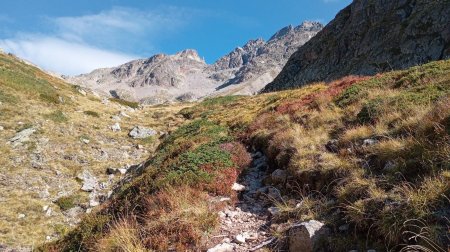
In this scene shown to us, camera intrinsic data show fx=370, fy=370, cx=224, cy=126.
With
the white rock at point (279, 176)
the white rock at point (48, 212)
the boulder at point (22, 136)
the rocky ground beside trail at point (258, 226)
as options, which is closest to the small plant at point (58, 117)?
the boulder at point (22, 136)

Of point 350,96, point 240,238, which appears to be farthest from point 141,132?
point 240,238

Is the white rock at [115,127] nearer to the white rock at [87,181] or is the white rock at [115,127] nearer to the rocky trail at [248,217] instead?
the white rock at [87,181]

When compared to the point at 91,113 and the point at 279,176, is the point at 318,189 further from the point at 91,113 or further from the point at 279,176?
the point at 91,113

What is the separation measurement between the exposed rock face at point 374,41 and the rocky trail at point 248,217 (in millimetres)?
45704

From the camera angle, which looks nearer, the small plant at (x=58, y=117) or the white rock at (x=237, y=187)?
the white rock at (x=237, y=187)

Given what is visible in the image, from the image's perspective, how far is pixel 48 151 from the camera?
23938 mm

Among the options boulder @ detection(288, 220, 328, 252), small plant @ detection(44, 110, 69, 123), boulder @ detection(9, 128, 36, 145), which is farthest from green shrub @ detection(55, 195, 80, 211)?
boulder @ detection(288, 220, 328, 252)

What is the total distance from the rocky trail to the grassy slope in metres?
8.91

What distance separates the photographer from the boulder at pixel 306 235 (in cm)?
706

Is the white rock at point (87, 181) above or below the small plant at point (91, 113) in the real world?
below

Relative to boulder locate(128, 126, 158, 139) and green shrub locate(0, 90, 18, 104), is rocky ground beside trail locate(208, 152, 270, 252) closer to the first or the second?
boulder locate(128, 126, 158, 139)

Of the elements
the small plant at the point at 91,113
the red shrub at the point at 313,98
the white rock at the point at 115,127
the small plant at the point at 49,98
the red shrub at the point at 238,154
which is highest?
the small plant at the point at 49,98

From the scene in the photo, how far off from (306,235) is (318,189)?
2.32 meters

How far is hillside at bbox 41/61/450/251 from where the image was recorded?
669cm
